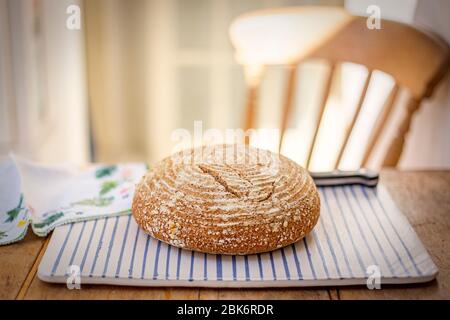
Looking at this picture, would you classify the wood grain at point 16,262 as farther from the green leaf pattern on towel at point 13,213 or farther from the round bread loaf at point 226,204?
the round bread loaf at point 226,204

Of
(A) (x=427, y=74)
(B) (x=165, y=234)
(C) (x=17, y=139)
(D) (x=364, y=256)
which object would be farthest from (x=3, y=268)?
(A) (x=427, y=74)

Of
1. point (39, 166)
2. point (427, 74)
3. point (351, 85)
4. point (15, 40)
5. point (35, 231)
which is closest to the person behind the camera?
point (35, 231)

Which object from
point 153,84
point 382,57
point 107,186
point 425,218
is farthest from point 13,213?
point 153,84

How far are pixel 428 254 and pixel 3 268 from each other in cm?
63

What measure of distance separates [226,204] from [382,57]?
2.35 ft

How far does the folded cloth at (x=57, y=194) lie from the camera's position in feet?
3.33

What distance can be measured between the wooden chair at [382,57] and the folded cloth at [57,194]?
0.44 metres

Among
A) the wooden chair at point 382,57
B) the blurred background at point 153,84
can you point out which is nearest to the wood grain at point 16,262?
the wooden chair at point 382,57

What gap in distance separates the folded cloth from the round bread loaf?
118 millimetres

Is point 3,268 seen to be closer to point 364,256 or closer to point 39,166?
point 39,166

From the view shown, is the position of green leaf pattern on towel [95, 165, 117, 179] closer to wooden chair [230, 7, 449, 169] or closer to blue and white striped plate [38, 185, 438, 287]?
blue and white striped plate [38, 185, 438, 287]

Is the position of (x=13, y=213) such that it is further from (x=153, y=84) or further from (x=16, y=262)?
(x=153, y=84)

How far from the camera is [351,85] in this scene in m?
2.16

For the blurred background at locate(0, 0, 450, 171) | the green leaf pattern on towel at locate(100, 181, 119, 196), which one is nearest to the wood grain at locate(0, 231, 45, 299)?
the green leaf pattern on towel at locate(100, 181, 119, 196)
